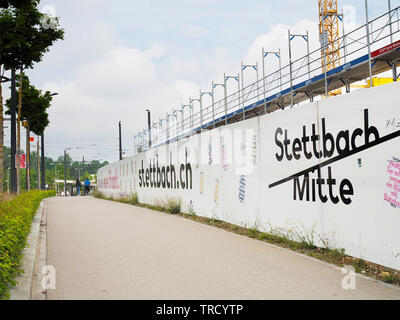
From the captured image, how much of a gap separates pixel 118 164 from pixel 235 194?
2211 cm

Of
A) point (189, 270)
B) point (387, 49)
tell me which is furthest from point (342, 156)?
point (387, 49)

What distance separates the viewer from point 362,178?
22.1 feet

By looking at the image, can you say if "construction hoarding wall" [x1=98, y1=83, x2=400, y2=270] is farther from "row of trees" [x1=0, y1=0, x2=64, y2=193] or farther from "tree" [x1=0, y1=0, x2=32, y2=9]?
"row of trees" [x1=0, y1=0, x2=64, y2=193]

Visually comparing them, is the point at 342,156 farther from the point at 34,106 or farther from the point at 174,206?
the point at 34,106

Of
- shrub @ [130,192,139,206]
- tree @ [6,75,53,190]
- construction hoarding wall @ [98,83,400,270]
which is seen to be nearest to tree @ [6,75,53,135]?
tree @ [6,75,53,190]

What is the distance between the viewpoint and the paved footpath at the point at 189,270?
5.31m

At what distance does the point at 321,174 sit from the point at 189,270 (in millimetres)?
3019

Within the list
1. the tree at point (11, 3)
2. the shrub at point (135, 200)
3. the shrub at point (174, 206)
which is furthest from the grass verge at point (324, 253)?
the shrub at point (135, 200)

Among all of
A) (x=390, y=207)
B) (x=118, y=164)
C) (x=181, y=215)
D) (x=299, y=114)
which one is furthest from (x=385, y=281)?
(x=118, y=164)

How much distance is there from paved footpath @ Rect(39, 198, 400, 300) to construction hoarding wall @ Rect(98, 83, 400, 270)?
0.69 m

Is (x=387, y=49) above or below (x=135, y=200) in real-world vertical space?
above

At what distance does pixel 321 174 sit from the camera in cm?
778
